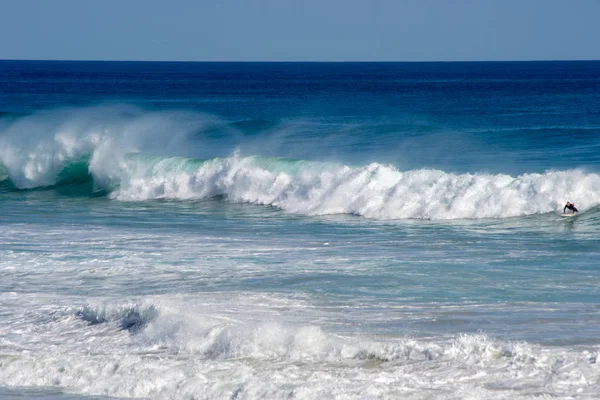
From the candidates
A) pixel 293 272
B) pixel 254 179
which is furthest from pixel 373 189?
pixel 293 272

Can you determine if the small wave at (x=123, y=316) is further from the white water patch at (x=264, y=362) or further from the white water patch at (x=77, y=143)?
the white water patch at (x=77, y=143)

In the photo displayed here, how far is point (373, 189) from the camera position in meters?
20.1

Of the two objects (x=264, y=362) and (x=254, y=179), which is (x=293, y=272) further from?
(x=254, y=179)

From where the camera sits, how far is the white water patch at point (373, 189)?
18.7 metres

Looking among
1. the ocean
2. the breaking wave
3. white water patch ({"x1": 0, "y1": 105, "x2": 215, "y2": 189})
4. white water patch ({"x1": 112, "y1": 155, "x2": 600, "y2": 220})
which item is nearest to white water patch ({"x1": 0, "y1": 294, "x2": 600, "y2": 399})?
the ocean

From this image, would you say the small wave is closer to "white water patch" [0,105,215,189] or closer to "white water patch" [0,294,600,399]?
"white water patch" [0,294,600,399]

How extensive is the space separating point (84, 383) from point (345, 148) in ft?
75.0

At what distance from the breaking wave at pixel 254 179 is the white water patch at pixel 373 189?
0.8 inches

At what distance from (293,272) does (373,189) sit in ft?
25.4

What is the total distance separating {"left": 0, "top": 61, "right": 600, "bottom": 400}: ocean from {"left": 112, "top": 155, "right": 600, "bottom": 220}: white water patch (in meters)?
0.06

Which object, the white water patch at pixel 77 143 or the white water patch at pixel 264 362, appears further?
the white water patch at pixel 77 143

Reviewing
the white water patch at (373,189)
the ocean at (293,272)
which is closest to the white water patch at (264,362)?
the ocean at (293,272)

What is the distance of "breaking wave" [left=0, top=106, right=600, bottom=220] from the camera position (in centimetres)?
1884

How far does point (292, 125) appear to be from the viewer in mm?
39406
